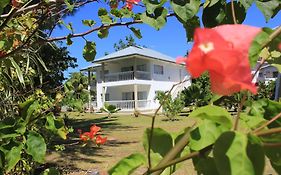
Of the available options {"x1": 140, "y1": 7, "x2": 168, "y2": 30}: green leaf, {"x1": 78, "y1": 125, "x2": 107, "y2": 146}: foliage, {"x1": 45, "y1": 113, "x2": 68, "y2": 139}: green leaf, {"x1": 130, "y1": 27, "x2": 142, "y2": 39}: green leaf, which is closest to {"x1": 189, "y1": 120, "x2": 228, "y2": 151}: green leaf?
{"x1": 140, "y1": 7, "x2": 168, "y2": 30}: green leaf

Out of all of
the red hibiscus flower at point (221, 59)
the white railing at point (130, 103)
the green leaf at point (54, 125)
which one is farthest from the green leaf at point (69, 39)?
the white railing at point (130, 103)

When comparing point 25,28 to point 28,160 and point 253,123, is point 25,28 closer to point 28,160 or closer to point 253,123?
point 28,160

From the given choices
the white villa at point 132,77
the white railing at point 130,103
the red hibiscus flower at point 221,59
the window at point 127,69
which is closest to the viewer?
the red hibiscus flower at point 221,59

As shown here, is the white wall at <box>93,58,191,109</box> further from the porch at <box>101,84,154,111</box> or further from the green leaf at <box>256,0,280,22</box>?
the green leaf at <box>256,0,280,22</box>

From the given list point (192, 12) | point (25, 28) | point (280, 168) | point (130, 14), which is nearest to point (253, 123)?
point (280, 168)

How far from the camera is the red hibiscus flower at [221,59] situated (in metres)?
0.28

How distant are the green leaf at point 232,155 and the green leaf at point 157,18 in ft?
→ 1.54

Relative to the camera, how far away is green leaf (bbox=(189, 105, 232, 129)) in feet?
1.20

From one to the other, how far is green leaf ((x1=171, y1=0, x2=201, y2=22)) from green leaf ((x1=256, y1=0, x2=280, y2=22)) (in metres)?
0.11

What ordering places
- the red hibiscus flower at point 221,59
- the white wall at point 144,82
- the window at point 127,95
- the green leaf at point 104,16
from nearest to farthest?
the red hibiscus flower at point 221,59
the green leaf at point 104,16
the white wall at point 144,82
the window at point 127,95

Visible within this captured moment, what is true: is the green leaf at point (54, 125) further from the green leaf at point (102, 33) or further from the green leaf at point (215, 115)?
the green leaf at point (215, 115)

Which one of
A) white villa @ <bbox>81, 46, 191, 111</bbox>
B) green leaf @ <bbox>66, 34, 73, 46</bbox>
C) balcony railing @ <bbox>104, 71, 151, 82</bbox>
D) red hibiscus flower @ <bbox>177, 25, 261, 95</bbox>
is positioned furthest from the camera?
balcony railing @ <bbox>104, 71, 151, 82</bbox>

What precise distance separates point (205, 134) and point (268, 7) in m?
0.35

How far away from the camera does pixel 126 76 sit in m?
24.3
